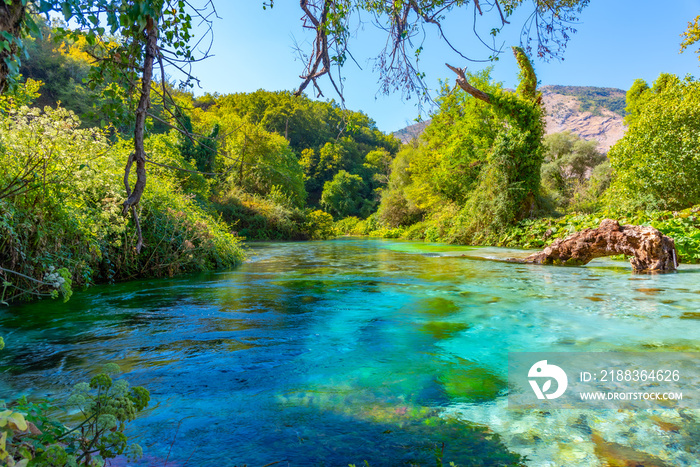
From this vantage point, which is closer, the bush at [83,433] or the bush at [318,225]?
the bush at [83,433]

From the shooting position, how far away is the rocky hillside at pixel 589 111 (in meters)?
84.6

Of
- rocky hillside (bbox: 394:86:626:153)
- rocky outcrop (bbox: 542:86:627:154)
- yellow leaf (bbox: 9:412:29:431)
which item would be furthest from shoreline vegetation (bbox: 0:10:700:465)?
rocky outcrop (bbox: 542:86:627:154)

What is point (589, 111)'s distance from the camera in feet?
307

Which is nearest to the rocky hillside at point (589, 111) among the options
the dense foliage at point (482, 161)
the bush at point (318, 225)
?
the bush at point (318, 225)

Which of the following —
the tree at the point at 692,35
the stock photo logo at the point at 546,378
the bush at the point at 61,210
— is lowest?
the stock photo logo at the point at 546,378

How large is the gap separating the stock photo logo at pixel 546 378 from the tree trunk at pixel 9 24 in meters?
3.65

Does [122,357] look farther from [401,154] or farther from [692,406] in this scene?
[401,154]

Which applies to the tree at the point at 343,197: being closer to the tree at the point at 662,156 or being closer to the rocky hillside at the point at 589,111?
the rocky hillside at the point at 589,111

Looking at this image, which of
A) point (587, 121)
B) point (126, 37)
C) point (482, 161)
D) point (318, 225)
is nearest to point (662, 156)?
point (482, 161)

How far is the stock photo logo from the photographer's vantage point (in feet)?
9.22

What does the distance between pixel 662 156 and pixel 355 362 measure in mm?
16654

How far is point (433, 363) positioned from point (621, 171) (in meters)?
16.3

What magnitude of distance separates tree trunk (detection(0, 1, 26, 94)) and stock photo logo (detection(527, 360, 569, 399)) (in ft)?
12.0

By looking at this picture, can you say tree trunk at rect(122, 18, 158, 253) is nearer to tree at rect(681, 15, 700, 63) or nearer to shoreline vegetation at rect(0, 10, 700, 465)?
shoreline vegetation at rect(0, 10, 700, 465)
